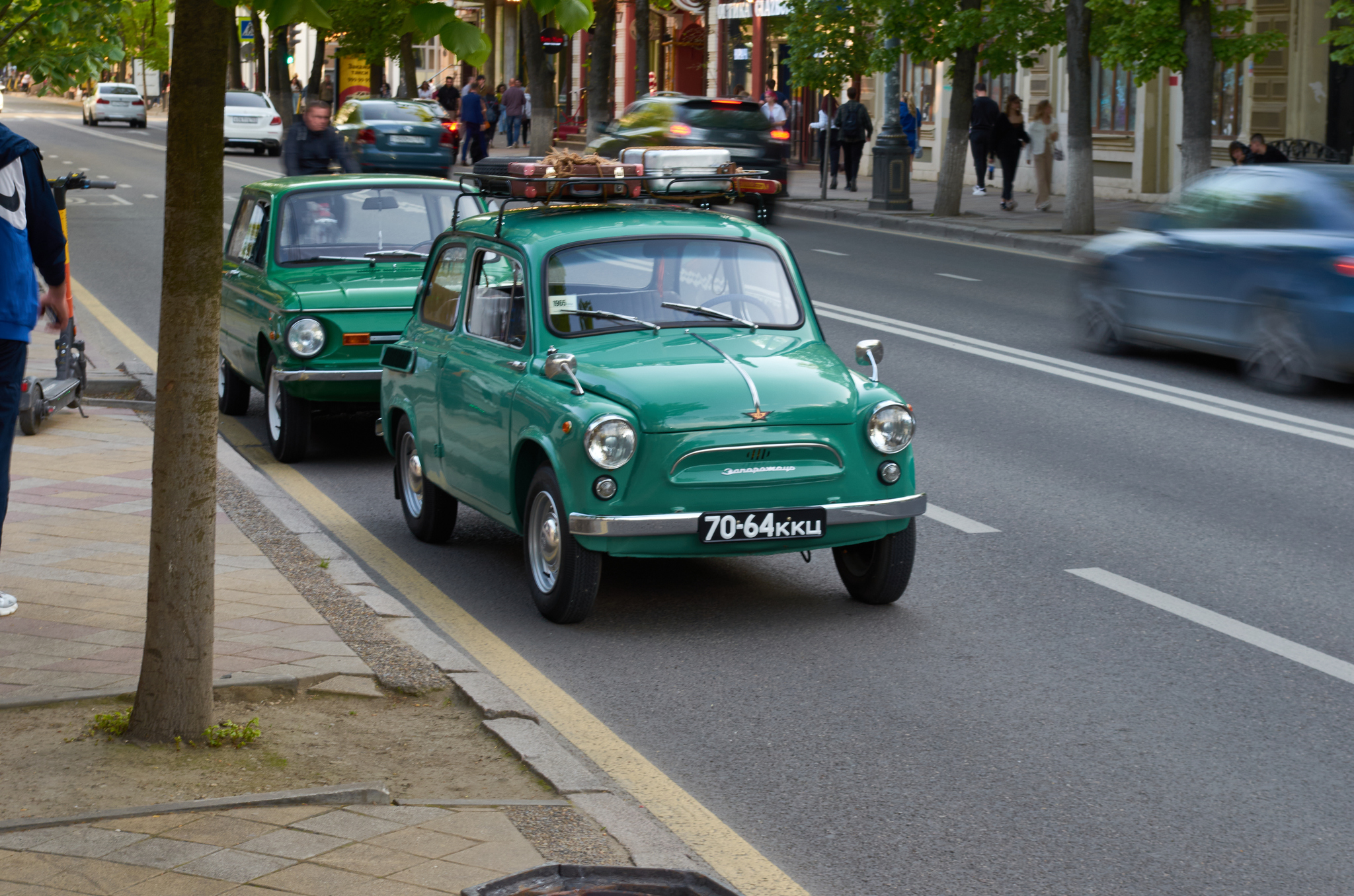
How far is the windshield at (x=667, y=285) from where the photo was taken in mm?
7297

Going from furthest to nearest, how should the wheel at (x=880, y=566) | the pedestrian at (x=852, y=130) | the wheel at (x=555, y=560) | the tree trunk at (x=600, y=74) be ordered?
the tree trunk at (x=600, y=74) < the pedestrian at (x=852, y=130) < the wheel at (x=880, y=566) < the wheel at (x=555, y=560)

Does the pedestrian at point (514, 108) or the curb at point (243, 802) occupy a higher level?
the pedestrian at point (514, 108)

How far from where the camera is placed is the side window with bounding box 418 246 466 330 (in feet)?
26.5

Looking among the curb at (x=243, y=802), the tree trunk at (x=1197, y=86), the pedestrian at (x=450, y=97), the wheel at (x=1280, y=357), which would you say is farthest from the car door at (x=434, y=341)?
the pedestrian at (x=450, y=97)

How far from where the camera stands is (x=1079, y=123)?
79.4 feet

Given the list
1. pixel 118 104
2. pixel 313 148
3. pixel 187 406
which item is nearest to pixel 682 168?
pixel 187 406

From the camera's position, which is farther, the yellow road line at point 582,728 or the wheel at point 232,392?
the wheel at point 232,392

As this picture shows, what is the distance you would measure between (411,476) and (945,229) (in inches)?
Result: 731

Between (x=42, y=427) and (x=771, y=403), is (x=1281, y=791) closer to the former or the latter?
(x=771, y=403)

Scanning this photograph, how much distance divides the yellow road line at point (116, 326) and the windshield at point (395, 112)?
47.9 feet

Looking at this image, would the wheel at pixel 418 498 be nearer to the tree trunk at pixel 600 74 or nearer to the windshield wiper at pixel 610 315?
the windshield wiper at pixel 610 315

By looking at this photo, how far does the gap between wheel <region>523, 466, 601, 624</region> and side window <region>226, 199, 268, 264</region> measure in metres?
4.58

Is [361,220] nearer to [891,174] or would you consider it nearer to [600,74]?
[891,174]

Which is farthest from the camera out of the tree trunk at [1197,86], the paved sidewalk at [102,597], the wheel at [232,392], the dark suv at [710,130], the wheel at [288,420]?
the dark suv at [710,130]
